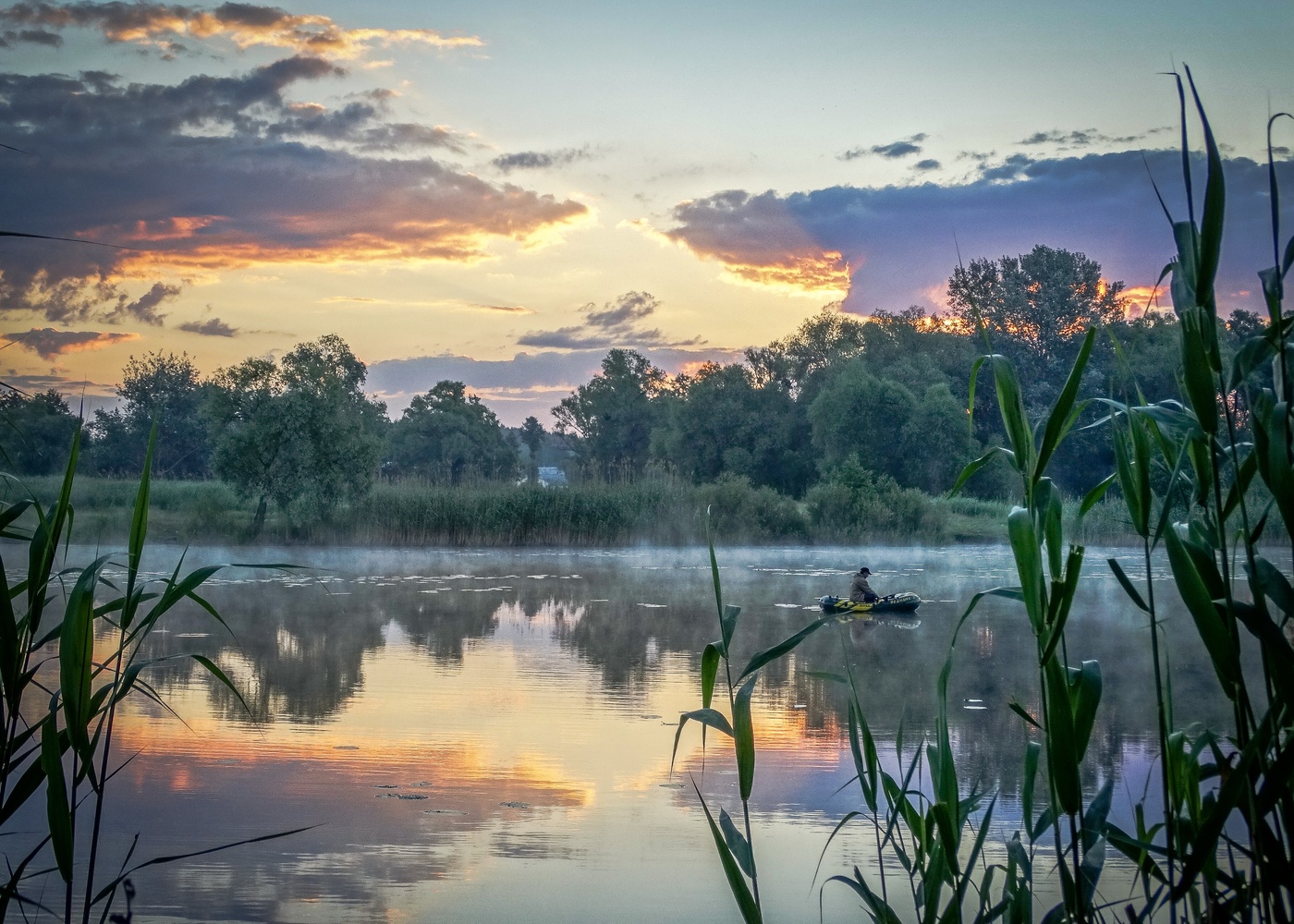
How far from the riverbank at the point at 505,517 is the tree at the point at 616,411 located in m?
15.5

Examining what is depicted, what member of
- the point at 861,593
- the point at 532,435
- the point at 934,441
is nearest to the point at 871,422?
the point at 934,441

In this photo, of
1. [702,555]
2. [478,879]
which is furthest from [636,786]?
[702,555]

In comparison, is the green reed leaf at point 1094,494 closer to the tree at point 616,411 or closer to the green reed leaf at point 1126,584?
the green reed leaf at point 1126,584

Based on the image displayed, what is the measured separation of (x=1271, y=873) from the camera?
4.62 feet

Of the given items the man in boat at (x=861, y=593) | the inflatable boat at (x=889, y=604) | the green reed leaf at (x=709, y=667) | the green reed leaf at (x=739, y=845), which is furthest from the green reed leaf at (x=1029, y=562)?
the man in boat at (x=861, y=593)

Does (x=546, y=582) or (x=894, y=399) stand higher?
(x=894, y=399)

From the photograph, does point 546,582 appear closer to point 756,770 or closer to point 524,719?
point 524,719

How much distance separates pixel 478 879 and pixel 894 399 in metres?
26.2

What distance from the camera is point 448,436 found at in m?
42.3

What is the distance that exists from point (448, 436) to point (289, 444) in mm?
24097

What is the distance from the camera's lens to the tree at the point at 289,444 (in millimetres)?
18234

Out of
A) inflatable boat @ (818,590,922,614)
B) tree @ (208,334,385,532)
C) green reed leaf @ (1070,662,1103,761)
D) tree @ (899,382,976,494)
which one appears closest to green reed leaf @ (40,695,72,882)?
green reed leaf @ (1070,662,1103,761)

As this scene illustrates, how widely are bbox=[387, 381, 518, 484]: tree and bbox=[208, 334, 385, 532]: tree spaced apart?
838 inches

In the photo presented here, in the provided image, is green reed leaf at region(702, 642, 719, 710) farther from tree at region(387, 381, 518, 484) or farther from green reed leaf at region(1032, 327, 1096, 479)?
tree at region(387, 381, 518, 484)
